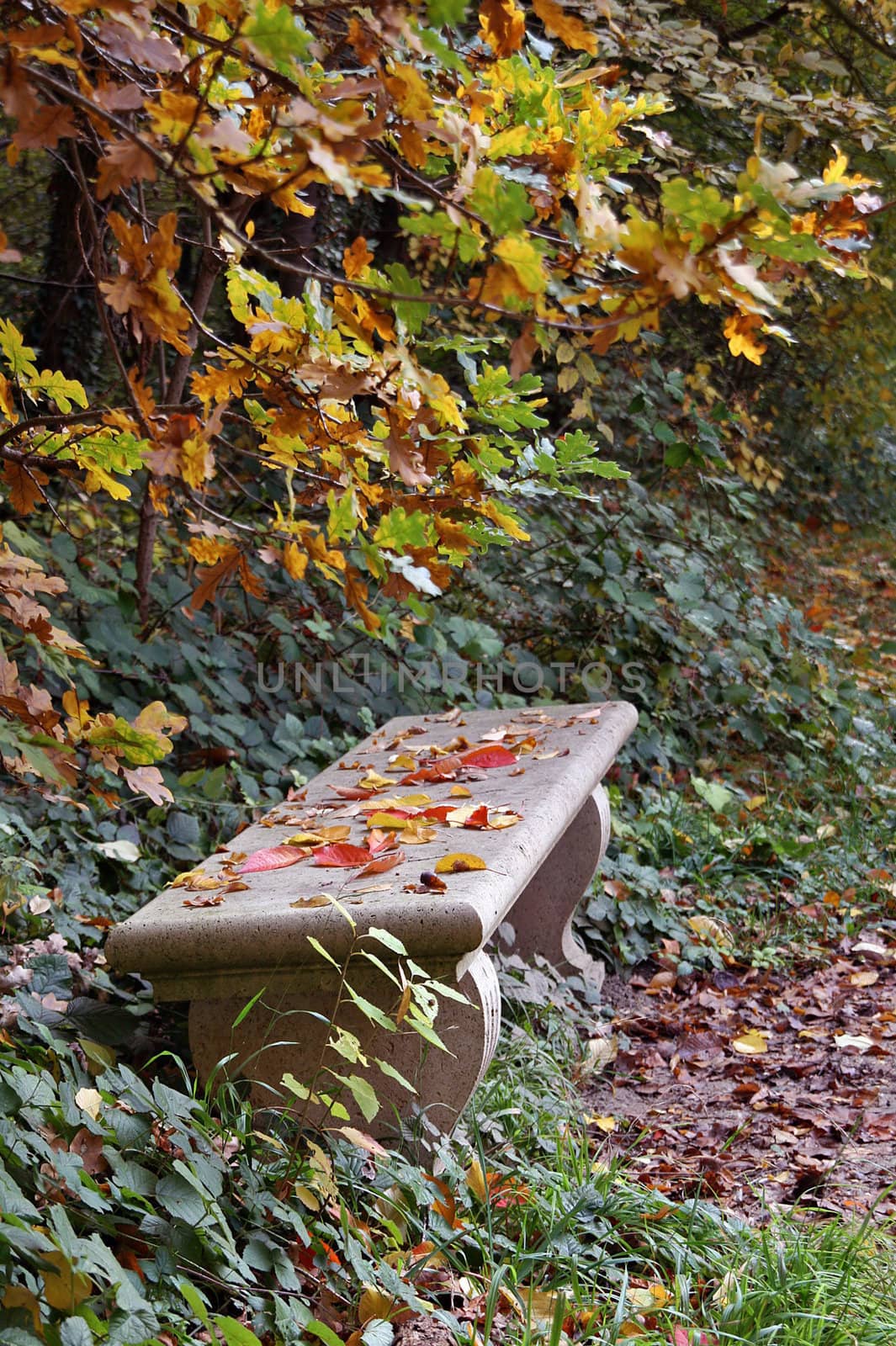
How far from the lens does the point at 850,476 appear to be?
12422mm

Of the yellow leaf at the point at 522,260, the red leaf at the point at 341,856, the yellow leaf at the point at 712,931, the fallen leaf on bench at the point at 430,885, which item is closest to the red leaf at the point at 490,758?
the red leaf at the point at 341,856

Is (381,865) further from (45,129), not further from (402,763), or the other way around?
(45,129)

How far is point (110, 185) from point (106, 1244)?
1296mm

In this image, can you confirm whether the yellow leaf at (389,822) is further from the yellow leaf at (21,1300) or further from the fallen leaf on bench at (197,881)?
the yellow leaf at (21,1300)

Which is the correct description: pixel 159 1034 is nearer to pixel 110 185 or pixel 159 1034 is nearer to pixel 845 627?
pixel 110 185

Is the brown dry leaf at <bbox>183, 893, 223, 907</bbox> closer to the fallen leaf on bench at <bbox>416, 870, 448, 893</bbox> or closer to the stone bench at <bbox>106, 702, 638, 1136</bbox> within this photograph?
the stone bench at <bbox>106, 702, 638, 1136</bbox>

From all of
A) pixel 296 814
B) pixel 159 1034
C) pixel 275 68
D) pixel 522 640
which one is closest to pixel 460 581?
pixel 522 640

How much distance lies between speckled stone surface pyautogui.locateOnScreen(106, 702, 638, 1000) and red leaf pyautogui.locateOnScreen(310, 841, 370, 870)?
0.02m

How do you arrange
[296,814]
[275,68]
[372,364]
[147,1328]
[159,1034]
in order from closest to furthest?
[275,68]
[147,1328]
[372,364]
[159,1034]
[296,814]

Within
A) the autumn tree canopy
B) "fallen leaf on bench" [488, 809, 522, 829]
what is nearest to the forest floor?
"fallen leaf on bench" [488, 809, 522, 829]

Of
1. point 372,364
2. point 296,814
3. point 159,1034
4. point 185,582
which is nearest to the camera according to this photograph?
point 372,364

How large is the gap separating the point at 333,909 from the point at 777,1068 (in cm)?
160

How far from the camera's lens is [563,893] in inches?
137

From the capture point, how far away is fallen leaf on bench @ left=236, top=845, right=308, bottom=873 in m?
2.29
